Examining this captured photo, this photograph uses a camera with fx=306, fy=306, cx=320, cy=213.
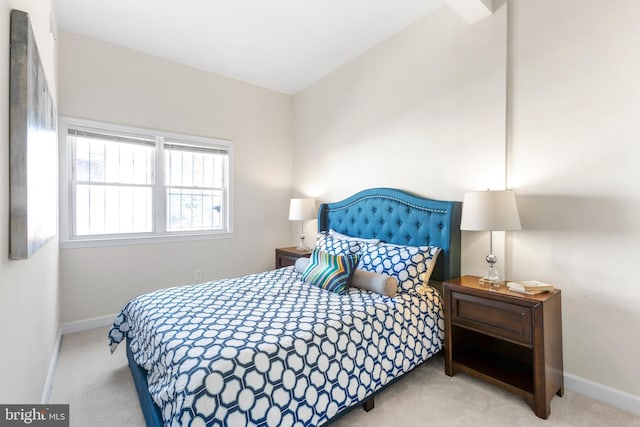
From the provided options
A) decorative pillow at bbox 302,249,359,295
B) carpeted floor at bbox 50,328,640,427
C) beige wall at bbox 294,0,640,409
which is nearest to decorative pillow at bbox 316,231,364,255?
decorative pillow at bbox 302,249,359,295

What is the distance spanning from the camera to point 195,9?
271cm

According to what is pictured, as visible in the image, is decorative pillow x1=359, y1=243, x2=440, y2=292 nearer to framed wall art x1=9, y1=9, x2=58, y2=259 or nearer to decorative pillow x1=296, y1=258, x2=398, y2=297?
decorative pillow x1=296, y1=258, x2=398, y2=297

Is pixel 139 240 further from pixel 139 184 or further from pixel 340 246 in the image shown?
pixel 340 246

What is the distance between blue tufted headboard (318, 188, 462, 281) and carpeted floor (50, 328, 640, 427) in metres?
0.82

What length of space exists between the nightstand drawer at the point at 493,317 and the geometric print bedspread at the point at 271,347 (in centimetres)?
21

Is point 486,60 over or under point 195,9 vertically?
under

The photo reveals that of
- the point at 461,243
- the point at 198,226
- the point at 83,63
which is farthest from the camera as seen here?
the point at 198,226

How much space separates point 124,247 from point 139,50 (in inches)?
85.6

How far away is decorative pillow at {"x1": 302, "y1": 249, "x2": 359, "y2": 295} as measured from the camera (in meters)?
2.36

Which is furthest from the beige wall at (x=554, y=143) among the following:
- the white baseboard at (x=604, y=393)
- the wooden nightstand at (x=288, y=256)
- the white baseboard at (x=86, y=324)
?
the white baseboard at (x=86, y=324)

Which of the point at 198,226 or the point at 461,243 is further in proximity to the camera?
the point at 198,226

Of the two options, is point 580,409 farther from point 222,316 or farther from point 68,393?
point 68,393

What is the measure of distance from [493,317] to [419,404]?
742mm

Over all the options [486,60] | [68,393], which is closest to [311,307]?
[68,393]
